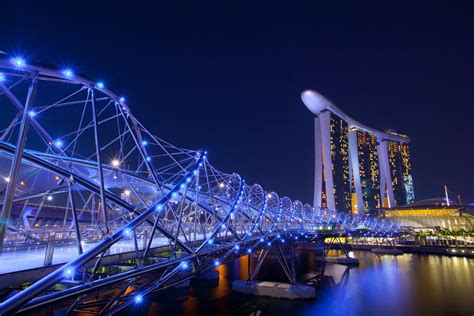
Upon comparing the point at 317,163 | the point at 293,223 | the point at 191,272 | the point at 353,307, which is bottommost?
the point at 353,307

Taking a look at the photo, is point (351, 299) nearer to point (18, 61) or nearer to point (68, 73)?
point (68, 73)

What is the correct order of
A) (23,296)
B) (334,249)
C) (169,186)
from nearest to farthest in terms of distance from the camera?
1. (23,296)
2. (169,186)
3. (334,249)

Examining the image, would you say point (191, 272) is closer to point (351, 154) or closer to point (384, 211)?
point (384, 211)

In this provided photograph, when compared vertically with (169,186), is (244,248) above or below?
below

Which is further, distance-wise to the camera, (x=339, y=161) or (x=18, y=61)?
(x=339, y=161)

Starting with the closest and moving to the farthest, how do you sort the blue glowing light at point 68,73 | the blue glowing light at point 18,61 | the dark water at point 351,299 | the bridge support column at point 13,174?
the bridge support column at point 13,174, the blue glowing light at point 18,61, the blue glowing light at point 68,73, the dark water at point 351,299

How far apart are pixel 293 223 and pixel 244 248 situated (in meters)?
25.6

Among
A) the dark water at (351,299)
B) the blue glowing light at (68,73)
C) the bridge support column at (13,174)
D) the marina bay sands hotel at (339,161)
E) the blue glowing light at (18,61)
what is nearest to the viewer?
the bridge support column at (13,174)

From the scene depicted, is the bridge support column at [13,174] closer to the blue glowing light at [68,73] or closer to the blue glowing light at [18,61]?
the blue glowing light at [18,61]

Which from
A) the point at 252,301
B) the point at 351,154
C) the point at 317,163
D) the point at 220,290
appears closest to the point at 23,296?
the point at 252,301

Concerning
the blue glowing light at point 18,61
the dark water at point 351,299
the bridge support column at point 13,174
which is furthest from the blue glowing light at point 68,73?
the dark water at point 351,299

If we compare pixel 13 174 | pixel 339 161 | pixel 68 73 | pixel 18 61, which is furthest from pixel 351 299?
pixel 339 161

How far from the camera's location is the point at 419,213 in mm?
131875

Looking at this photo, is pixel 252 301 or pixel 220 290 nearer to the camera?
pixel 252 301
